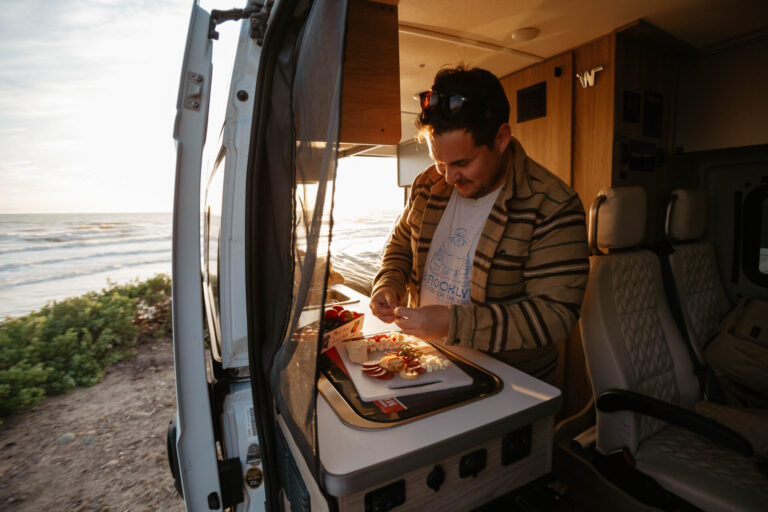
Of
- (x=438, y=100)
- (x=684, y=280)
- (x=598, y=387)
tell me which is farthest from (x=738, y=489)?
(x=438, y=100)

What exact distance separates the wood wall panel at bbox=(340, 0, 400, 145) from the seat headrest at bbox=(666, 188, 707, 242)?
1.82m

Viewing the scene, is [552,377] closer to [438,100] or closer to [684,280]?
[438,100]

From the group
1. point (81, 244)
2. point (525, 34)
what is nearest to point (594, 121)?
point (525, 34)

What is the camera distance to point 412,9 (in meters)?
1.94

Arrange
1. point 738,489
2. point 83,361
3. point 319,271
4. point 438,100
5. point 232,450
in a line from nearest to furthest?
point 319,271
point 232,450
point 438,100
point 738,489
point 83,361

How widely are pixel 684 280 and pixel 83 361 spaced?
6.47m

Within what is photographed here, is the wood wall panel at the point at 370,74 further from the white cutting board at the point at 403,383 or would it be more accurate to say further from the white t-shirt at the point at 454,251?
the white cutting board at the point at 403,383

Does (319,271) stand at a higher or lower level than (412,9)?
lower

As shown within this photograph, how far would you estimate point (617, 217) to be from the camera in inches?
64.7

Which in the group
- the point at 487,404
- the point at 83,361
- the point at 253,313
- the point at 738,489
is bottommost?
the point at 83,361

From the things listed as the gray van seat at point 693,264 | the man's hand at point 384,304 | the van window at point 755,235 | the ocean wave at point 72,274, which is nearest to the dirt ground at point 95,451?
the man's hand at point 384,304

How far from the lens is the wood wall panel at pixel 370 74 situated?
147cm

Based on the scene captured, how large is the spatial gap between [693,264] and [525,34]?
1772 mm

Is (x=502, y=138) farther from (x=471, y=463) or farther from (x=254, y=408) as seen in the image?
(x=254, y=408)
